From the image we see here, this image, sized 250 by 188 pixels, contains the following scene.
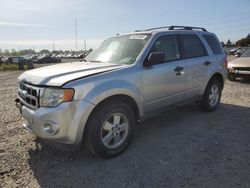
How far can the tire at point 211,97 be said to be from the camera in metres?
5.89

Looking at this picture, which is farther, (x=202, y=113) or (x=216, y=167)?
(x=202, y=113)

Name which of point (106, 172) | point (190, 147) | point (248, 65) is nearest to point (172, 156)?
point (190, 147)

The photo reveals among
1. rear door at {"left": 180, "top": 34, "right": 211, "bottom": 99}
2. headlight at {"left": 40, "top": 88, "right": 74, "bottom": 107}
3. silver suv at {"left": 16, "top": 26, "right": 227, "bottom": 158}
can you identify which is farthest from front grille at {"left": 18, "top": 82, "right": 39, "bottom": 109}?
A: rear door at {"left": 180, "top": 34, "right": 211, "bottom": 99}

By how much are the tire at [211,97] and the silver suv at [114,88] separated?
276mm

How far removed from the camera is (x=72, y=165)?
3621 mm

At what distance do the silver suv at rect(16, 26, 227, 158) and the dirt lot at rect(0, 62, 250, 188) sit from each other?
0.37 m

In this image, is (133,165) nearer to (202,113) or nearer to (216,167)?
(216,167)

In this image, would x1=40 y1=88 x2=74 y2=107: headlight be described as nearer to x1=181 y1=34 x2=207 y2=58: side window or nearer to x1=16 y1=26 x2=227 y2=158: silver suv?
x1=16 y1=26 x2=227 y2=158: silver suv

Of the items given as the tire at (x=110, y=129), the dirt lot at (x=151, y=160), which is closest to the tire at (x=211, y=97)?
the dirt lot at (x=151, y=160)

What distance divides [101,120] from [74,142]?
0.47 metres

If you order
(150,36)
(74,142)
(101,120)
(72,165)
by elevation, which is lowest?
(72,165)

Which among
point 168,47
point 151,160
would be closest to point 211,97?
point 168,47

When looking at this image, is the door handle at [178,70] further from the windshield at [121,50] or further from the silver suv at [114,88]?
the windshield at [121,50]

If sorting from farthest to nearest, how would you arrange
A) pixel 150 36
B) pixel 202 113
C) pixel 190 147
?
pixel 202 113
pixel 150 36
pixel 190 147
